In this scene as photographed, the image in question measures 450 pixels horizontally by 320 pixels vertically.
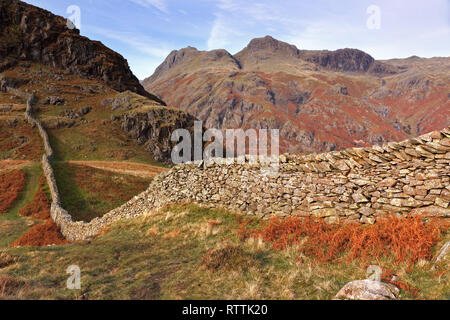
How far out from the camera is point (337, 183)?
31.1ft

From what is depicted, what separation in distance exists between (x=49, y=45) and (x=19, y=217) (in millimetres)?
104185

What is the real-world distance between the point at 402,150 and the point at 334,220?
3464 millimetres

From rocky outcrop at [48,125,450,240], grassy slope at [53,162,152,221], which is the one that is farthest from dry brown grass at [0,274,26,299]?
grassy slope at [53,162,152,221]

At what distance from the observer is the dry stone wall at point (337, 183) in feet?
25.4

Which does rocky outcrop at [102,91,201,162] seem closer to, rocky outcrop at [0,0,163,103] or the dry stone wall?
rocky outcrop at [0,0,163,103]

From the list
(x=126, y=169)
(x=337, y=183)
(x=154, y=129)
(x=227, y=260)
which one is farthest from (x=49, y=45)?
(x=337, y=183)

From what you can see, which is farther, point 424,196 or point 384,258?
point 424,196

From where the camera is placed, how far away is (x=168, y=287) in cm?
620

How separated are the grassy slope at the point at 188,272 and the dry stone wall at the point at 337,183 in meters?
2.26

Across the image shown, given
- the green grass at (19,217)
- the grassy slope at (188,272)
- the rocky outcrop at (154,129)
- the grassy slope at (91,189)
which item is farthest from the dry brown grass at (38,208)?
the rocky outcrop at (154,129)

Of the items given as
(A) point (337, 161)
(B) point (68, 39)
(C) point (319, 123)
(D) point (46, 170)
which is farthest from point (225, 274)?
(C) point (319, 123)

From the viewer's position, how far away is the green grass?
1926cm

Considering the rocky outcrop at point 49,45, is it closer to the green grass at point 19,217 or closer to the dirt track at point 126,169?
the dirt track at point 126,169
